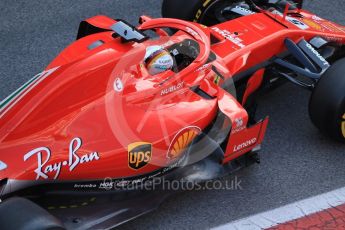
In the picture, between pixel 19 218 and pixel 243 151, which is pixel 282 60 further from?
pixel 19 218

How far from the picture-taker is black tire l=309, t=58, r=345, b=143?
152 inches

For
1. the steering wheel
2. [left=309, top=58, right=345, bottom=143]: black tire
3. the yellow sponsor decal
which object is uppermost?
the steering wheel

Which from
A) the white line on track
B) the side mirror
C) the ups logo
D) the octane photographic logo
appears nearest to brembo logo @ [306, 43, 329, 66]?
the white line on track

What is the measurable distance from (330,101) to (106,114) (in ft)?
4.84

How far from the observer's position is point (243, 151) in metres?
3.77

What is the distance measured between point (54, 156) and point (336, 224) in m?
1.71

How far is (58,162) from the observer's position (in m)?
3.14

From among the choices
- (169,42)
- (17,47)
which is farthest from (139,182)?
(17,47)

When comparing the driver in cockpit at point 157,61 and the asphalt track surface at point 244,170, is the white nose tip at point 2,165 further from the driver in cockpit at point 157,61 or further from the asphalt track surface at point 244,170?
the driver in cockpit at point 157,61

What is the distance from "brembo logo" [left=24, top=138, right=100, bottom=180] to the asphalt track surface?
530mm

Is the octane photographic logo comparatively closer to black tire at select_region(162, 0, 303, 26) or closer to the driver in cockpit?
the driver in cockpit

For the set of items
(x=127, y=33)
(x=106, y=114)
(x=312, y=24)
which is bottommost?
(x=312, y=24)

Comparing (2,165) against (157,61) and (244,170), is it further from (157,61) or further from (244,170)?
(244,170)

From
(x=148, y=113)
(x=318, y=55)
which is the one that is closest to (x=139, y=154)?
(x=148, y=113)
